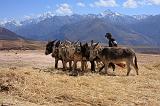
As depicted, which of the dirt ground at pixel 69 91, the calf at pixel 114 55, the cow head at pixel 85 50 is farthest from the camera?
the cow head at pixel 85 50

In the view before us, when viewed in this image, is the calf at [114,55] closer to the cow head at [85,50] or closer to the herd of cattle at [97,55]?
the herd of cattle at [97,55]

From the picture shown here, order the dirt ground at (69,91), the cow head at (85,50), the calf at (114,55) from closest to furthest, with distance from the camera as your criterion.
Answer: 1. the dirt ground at (69,91)
2. the calf at (114,55)
3. the cow head at (85,50)

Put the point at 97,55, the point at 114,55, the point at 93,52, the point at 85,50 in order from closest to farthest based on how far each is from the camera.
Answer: the point at 114,55 → the point at 85,50 → the point at 93,52 → the point at 97,55

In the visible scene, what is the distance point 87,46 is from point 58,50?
2.69m

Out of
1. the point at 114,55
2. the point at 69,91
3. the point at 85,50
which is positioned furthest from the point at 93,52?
the point at 69,91

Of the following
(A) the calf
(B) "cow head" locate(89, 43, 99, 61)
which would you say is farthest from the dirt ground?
(B) "cow head" locate(89, 43, 99, 61)

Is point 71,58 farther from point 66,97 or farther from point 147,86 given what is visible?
point 66,97

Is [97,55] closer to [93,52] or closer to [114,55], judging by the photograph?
[93,52]

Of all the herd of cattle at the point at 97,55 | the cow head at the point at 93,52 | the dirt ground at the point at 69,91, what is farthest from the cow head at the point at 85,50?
the dirt ground at the point at 69,91

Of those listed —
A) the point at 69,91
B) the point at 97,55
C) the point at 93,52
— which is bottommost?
the point at 69,91

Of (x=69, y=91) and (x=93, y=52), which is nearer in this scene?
(x=69, y=91)

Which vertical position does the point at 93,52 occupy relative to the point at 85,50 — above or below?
below

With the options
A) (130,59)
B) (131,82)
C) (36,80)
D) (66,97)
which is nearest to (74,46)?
(130,59)

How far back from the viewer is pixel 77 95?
56.6 feet
